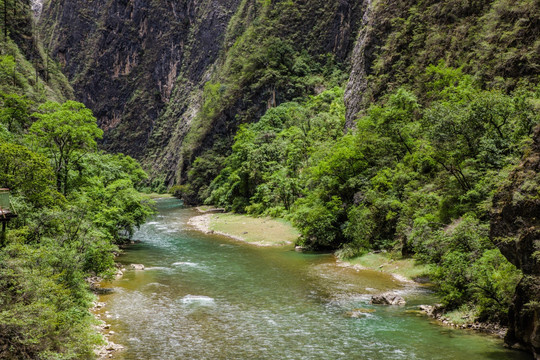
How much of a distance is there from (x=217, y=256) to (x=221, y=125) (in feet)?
247

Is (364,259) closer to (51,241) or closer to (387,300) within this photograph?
(387,300)

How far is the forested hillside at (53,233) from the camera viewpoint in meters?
14.0

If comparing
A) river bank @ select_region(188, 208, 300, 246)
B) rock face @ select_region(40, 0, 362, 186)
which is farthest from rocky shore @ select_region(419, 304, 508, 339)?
rock face @ select_region(40, 0, 362, 186)

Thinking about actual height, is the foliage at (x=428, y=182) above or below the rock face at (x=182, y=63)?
below


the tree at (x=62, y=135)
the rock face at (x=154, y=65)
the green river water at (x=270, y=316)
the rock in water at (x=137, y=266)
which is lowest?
the rock in water at (x=137, y=266)

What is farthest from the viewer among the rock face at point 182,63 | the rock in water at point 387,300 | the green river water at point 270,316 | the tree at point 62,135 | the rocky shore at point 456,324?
the rock face at point 182,63

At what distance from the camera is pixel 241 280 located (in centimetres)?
2952

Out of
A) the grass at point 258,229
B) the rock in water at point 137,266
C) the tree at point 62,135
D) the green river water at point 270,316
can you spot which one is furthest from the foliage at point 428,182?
the tree at point 62,135

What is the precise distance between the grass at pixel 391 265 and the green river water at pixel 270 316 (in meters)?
1.40

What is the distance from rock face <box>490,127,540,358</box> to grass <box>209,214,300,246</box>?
101ft

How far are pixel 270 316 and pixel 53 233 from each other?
42.6ft

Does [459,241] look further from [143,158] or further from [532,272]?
[143,158]

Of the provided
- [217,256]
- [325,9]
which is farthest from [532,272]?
[325,9]

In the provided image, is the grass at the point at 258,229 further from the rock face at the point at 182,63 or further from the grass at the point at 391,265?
the rock face at the point at 182,63
